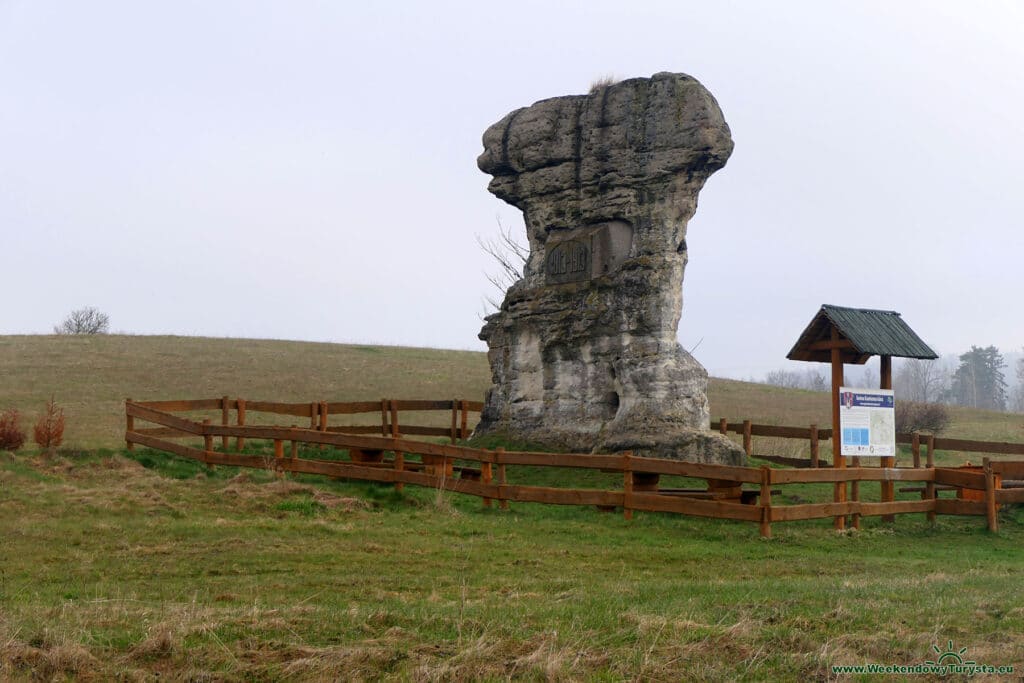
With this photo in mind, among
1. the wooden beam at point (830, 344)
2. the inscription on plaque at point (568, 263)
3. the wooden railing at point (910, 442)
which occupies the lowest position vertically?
the wooden railing at point (910, 442)

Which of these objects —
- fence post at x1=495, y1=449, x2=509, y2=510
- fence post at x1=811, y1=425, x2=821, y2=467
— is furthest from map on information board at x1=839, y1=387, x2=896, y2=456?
fence post at x1=495, y1=449, x2=509, y2=510

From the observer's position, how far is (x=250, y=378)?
4362 centimetres

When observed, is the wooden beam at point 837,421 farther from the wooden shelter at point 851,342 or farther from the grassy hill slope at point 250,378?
the grassy hill slope at point 250,378

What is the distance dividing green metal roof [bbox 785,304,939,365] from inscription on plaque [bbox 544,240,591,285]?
595 cm

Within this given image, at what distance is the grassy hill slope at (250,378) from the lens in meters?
36.8

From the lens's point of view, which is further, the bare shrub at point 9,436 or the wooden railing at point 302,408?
the wooden railing at point 302,408

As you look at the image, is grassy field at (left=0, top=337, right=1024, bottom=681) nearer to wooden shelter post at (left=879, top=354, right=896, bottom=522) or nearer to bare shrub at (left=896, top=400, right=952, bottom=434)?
wooden shelter post at (left=879, top=354, right=896, bottom=522)

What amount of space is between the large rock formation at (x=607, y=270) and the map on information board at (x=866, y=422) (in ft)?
11.4

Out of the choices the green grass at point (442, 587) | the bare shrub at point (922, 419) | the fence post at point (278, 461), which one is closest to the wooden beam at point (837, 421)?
the green grass at point (442, 587)

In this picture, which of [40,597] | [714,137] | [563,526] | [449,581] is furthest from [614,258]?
[40,597]

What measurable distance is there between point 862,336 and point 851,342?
1.24ft

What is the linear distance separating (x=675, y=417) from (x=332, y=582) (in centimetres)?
1116

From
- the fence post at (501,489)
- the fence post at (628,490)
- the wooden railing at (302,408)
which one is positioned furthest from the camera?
the wooden railing at (302,408)

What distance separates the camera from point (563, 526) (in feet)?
48.4
